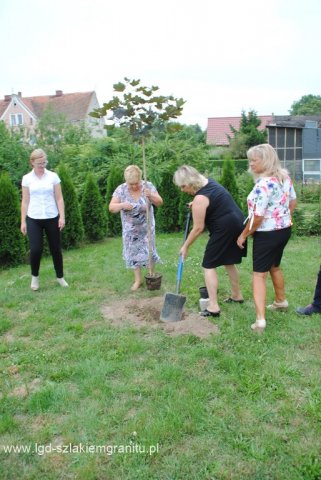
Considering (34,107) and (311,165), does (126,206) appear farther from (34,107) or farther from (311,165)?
(34,107)

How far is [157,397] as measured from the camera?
273 cm

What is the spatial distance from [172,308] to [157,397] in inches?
50.9

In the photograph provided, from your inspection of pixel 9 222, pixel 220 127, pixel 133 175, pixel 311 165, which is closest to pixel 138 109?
pixel 133 175

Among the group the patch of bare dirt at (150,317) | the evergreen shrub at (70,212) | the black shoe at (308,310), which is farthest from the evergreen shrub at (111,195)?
the black shoe at (308,310)

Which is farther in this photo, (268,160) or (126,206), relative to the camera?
(126,206)

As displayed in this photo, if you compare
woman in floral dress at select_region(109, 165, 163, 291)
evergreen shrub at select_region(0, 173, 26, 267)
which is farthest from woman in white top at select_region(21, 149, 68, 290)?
evergreen shrub at select_region(0, 173, 26, 267)

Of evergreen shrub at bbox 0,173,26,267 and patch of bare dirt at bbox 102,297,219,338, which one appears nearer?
patch of bare dirt at bbox 102,297,219,338

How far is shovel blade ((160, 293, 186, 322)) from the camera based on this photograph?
12.8 ft

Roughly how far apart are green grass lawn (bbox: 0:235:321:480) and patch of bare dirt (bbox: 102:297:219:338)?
0.10 meters

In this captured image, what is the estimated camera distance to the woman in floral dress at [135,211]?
4645 mm

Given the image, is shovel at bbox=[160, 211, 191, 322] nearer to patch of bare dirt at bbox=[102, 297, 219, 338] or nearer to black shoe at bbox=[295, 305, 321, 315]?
patch of bare dirt at bbox=[102, 297, 219, 338]

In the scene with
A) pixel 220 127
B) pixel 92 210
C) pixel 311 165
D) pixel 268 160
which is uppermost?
pixel 220 127

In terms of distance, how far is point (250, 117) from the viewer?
101 ft

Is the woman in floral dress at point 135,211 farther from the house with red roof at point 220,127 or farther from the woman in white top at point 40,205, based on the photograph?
the house with red roof at point 220,127
